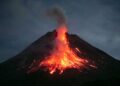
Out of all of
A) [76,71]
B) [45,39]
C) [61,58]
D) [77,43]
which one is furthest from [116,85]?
[45,39]

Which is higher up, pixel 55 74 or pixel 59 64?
pixel 59 64

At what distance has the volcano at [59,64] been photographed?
390 feet

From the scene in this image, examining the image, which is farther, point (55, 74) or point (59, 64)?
point (59, 64)

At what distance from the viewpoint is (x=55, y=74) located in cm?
11988

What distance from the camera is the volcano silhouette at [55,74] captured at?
117250mm

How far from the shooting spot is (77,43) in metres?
142

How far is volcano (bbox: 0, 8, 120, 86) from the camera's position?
119 m

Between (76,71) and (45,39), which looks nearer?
(76,71)

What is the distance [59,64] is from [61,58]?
15.6ft

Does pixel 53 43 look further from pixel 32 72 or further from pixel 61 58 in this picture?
pixel 32 72

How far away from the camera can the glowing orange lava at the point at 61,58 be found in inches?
4961

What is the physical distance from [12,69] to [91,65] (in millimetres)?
24181

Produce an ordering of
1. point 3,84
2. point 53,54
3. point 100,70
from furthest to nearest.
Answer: point 53,54
point 100,70
point 3,84

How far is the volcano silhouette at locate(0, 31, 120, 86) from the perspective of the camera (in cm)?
11725
